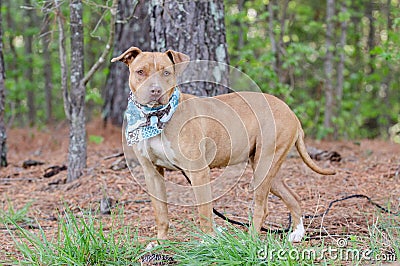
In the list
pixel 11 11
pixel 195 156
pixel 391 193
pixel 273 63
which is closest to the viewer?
pixel 195 156

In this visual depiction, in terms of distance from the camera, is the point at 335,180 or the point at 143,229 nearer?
the point at 143,229

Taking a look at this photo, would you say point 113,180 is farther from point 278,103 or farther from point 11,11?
point 11,11

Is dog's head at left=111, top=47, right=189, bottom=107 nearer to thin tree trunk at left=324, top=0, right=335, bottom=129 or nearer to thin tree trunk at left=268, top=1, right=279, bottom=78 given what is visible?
thin tree trunk at left=268, top=1, right=279, bottom=78

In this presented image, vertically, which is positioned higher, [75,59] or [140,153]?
[75,59]

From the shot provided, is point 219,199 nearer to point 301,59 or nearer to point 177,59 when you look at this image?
point 177,59

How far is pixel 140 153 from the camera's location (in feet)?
13.4

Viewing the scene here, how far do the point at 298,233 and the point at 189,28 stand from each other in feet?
9.14

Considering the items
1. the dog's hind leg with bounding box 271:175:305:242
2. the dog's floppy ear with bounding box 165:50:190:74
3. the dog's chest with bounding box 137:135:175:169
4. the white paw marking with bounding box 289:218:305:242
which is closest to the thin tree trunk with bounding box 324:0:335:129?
the dog's hind leg with bounding box 271:175:305:242

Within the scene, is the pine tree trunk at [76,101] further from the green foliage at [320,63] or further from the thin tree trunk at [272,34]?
the thin tree trunk at [272,34]

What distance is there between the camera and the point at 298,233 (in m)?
4.27

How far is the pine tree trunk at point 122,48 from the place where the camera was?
27.0 ft

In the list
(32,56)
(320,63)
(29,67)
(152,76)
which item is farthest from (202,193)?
(320,63)

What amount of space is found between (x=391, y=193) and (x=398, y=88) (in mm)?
9195

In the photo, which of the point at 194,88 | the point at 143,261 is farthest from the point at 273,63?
the point at 143,261
